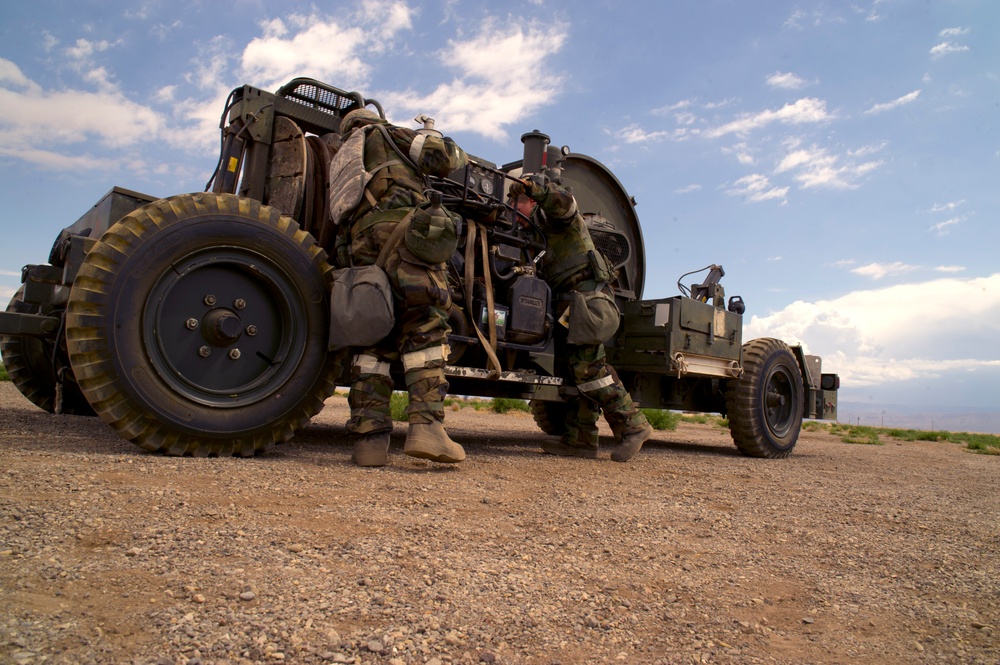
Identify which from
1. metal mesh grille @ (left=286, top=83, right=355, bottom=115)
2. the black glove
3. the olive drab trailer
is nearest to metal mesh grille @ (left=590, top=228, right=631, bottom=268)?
the olive drab trailer

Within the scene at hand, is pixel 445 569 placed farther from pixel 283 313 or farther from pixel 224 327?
pixel 283 313

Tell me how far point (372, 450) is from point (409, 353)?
1.89 ft

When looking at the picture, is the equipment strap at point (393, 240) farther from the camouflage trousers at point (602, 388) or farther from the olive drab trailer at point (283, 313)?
the camouflage trousers at point (602, 388)

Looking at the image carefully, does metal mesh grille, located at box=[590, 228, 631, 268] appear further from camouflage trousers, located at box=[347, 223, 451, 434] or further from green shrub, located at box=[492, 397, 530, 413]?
green shrub, located at box=[492, 397, 530, 413]

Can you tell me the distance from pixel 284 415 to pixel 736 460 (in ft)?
13.8

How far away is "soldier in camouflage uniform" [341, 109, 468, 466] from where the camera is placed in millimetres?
3711

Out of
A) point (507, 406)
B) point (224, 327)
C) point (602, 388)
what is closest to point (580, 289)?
point (602, 388)

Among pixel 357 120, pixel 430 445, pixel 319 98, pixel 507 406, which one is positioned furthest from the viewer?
pixel 507 406

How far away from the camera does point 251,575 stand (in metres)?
1.76

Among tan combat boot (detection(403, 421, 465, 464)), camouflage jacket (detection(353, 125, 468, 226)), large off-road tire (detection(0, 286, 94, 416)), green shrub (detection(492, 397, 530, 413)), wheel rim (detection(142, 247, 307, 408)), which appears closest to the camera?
wheel rim (detection(142, 247, 307, 408))

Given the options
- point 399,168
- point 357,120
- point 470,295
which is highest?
point 357,120

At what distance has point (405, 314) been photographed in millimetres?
3914

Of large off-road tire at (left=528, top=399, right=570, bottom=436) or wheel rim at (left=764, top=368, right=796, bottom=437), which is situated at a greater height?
wheel rim at (left=764, top=368, right=796, bottom=437)

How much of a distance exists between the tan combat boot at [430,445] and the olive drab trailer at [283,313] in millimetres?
612
